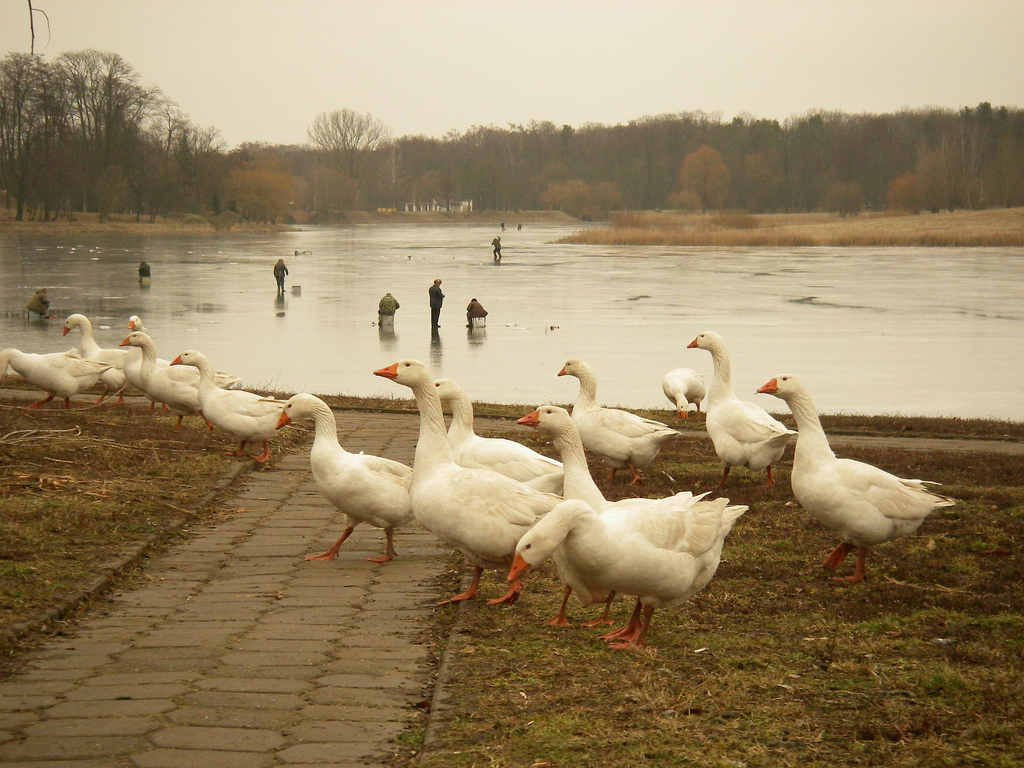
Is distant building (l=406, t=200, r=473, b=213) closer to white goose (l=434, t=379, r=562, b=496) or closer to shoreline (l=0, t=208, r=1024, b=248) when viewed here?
shoreline (l=0, t=208, r=1024, b=248)

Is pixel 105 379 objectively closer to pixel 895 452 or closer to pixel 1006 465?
pixel 895 452

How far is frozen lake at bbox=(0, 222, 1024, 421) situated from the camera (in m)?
18.7

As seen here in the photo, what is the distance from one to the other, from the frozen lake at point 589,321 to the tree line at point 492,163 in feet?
137

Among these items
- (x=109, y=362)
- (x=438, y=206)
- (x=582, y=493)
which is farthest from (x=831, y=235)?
(x=438, y=206)

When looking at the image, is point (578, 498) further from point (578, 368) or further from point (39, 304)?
point (39, 304)

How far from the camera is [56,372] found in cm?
1284

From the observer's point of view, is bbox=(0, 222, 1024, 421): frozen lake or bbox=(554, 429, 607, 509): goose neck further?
bbox=(0, 222, 1024, 421): frozen lake

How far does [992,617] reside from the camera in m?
5.61

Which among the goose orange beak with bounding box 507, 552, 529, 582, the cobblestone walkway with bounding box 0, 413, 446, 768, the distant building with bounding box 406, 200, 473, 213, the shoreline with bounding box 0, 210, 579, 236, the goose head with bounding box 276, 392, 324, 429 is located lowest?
the cobblestone walkway with bounding box 0, 413, 446, 768

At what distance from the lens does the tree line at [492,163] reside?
95.1m

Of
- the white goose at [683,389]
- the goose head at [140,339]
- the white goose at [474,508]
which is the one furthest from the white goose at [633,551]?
the goose head at [140,339]

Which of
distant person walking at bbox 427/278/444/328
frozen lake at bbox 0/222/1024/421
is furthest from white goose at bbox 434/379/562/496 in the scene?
distant person walking at bbox 427/278/444/328

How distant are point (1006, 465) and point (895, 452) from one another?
3.79ft

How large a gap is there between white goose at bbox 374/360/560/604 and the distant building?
168854 mm
